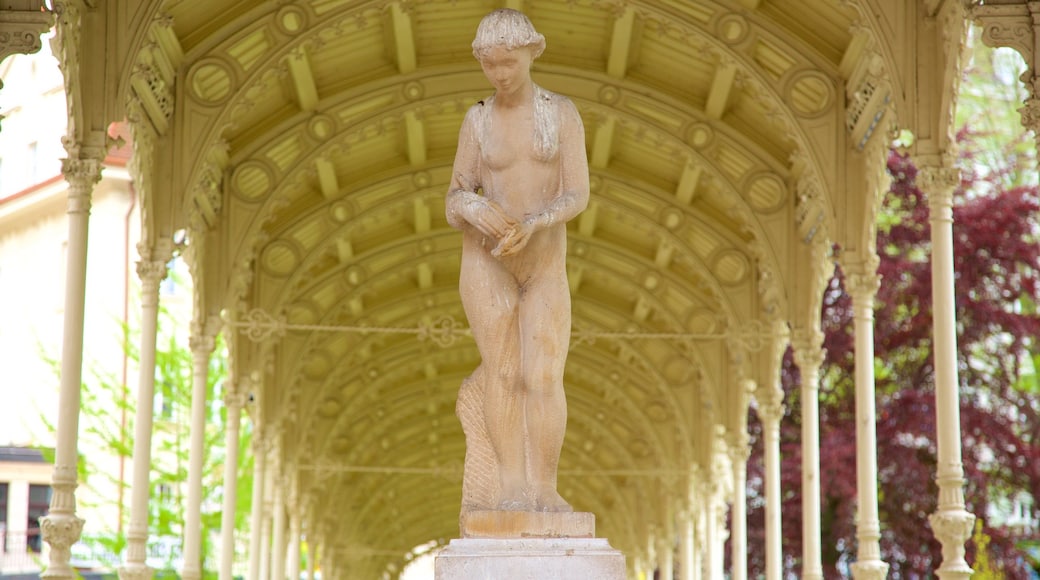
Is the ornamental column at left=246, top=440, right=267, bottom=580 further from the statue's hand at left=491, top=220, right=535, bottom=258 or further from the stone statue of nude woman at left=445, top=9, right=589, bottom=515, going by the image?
the statue's hand at left=491, top=220, right=535, bottom=258

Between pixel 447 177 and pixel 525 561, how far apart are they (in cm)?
1697

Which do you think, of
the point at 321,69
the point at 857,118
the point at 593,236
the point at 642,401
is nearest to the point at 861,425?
the point at 857,118

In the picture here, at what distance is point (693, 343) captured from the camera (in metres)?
27.6

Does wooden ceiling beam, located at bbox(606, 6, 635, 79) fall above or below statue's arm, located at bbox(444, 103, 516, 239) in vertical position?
above

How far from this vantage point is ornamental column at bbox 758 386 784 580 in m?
22.6

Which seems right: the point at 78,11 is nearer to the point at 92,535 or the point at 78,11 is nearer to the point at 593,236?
the point at 593,236

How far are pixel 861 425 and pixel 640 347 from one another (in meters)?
13.6

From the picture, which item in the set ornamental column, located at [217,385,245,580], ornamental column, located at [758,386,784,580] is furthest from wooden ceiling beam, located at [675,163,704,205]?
ornamental column, located at [217,385,245,580]

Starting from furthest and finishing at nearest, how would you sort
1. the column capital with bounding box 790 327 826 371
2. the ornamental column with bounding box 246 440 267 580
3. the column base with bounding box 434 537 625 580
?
the ornamental column with bounding box 246 440 267 580 → the column capital with bounding box 790 327 826 371 → the column base with bounding box 434 537 625 580

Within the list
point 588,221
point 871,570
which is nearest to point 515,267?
point 871,570

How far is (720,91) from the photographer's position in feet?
66.5

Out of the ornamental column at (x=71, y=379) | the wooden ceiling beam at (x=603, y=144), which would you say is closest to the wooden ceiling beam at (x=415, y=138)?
the wooden ceiling beam at (x=603, y=144)

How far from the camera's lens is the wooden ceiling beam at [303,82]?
1989 cm

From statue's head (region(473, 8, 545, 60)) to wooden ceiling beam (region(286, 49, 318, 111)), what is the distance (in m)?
11.6
